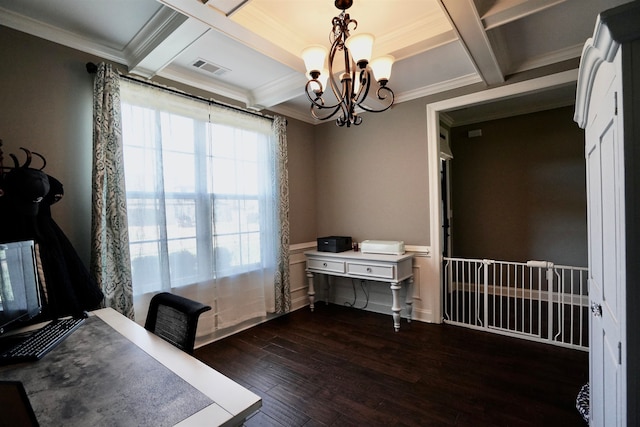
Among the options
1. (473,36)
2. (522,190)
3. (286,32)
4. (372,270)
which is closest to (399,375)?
(372,270)

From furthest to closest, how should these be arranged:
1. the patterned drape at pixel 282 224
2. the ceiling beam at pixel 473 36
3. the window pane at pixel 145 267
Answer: the patterned drape at pixel 282 224
the window pane at pixel 145 267
the ceiling beam at pixel 473 36

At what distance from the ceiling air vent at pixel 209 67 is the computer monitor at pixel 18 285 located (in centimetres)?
179

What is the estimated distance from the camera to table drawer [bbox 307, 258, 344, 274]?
3.40m

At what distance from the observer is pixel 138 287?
234 cm

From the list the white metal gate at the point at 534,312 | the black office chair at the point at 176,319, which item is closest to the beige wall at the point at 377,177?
the white metal gate at the point at 534,312

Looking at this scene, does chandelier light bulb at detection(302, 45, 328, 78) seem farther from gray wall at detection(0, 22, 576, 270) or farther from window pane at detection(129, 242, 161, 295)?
window pane at detection(129, 242, 161, 295)

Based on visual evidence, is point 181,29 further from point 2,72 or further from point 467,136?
point 467,136

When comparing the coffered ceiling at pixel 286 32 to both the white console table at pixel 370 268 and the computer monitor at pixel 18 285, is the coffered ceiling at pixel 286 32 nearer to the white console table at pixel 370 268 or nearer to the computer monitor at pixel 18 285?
the computer monitor at pixel 18 285

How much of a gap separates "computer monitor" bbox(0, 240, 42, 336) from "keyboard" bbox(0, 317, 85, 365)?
0.09 m

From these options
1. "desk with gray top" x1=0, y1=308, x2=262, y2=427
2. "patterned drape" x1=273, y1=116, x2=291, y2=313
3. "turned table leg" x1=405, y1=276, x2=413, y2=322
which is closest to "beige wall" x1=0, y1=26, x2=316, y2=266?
"desk with gray top" x1=0, y1=308, x2=262, y2=427

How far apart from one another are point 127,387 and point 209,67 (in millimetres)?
2463

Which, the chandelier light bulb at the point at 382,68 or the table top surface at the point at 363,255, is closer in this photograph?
the chandelier light bulb at the point at 382,68

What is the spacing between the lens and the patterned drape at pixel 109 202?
6.77ft

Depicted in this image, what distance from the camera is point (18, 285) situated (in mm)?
1344
